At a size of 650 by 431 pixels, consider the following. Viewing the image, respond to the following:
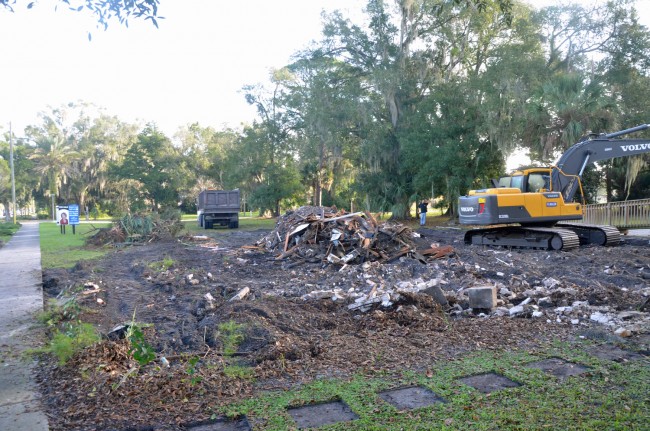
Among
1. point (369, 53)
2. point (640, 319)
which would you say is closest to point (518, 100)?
point (369, 53)

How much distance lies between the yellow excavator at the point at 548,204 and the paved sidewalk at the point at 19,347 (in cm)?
1191

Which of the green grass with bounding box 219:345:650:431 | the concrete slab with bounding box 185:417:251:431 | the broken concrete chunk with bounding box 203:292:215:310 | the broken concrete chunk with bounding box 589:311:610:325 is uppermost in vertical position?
the broken concrete chunk with bounding box 203:292:215:310

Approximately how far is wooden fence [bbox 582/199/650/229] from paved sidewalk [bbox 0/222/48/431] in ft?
70.2

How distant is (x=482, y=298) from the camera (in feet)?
26.9

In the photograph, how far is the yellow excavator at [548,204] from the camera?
16.2 m

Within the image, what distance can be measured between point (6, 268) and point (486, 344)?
1252cm

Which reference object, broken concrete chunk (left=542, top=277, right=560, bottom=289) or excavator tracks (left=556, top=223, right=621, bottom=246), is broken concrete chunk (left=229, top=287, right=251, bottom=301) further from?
excavator tracks (left=556, top=223, right=621, bottom=246)

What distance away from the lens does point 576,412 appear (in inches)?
172

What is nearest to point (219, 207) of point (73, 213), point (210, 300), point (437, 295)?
point (73, 213)

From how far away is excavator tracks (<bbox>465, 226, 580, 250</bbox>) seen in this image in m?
16.0

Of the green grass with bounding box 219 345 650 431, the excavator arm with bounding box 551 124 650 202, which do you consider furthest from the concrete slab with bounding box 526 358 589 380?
the excavator arm with bounding box 551 124 650 202

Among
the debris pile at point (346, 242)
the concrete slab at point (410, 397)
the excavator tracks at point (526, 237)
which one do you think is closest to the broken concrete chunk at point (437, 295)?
the concrete slab at point (410, 397)

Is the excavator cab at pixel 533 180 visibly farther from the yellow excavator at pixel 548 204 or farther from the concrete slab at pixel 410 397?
the concrete slab at pixel 410 397

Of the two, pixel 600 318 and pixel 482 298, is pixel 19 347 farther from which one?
pixel 600 318
